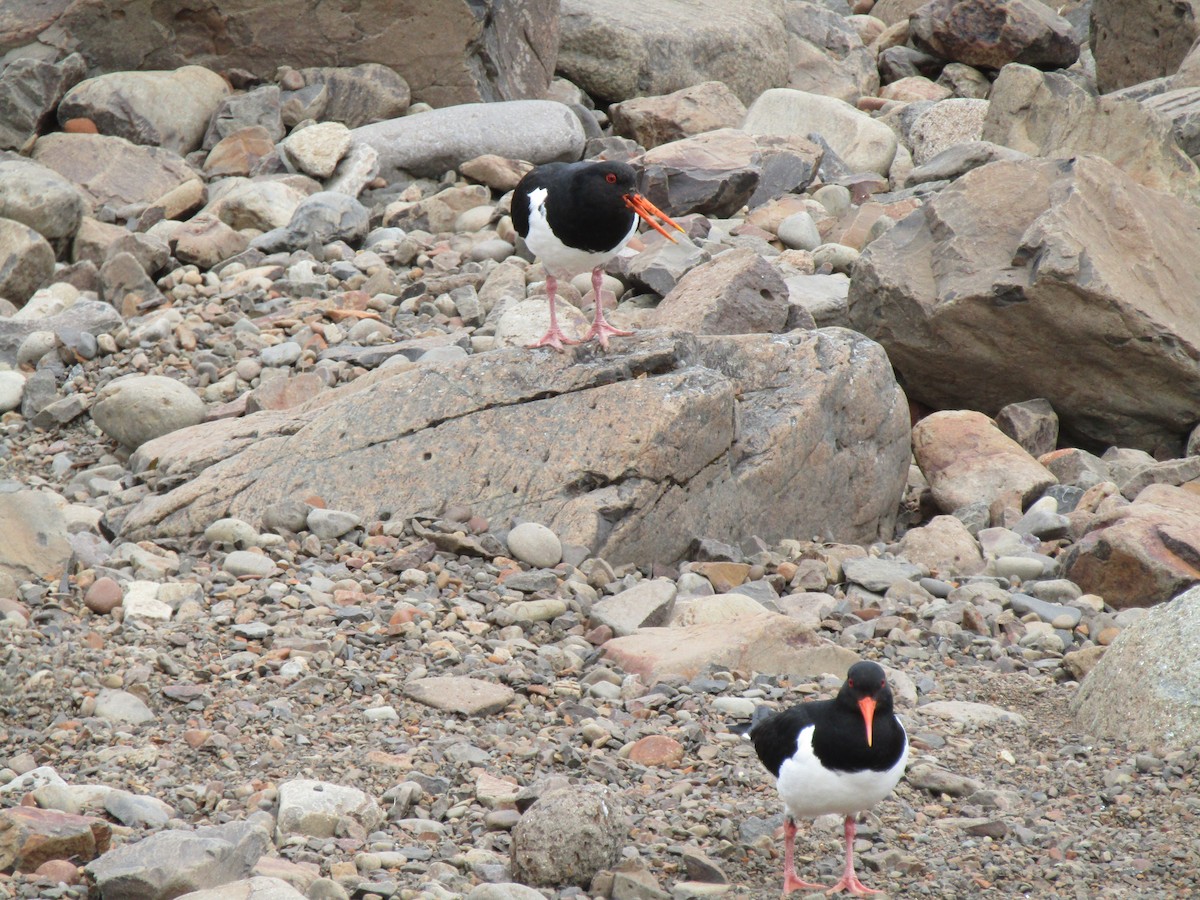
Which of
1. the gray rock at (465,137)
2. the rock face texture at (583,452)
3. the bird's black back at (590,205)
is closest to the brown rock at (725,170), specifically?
the gray rock at (465,137)

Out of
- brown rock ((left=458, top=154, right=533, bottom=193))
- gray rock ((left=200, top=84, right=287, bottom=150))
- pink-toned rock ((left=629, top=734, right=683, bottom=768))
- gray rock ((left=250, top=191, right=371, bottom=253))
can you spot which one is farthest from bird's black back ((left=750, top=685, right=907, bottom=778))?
gray rock ((left=200, top=84, right=287, bottom=150))

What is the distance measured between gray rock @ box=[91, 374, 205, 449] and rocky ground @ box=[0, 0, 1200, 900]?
1.2 inches

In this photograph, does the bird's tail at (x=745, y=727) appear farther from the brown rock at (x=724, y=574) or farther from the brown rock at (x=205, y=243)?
the brown rock at (x=205, y=243)

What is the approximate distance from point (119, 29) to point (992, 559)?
1049cm

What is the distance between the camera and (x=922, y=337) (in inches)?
368

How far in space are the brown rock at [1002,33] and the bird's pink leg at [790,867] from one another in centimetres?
1554

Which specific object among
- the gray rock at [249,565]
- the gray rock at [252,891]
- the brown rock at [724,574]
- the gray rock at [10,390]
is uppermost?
the gray rock at [252,891]

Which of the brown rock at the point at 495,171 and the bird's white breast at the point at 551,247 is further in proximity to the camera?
the brown rock at the point at 495,171

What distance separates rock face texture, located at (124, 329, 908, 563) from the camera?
7.28m

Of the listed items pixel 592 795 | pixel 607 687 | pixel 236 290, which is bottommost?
pixel 236 290

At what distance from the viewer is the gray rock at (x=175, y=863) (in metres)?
3.85

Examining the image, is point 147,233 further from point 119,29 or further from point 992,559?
point 992,559

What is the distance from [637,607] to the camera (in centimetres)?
661

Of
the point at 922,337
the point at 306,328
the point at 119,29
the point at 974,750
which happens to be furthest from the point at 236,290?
the point at 974,750
